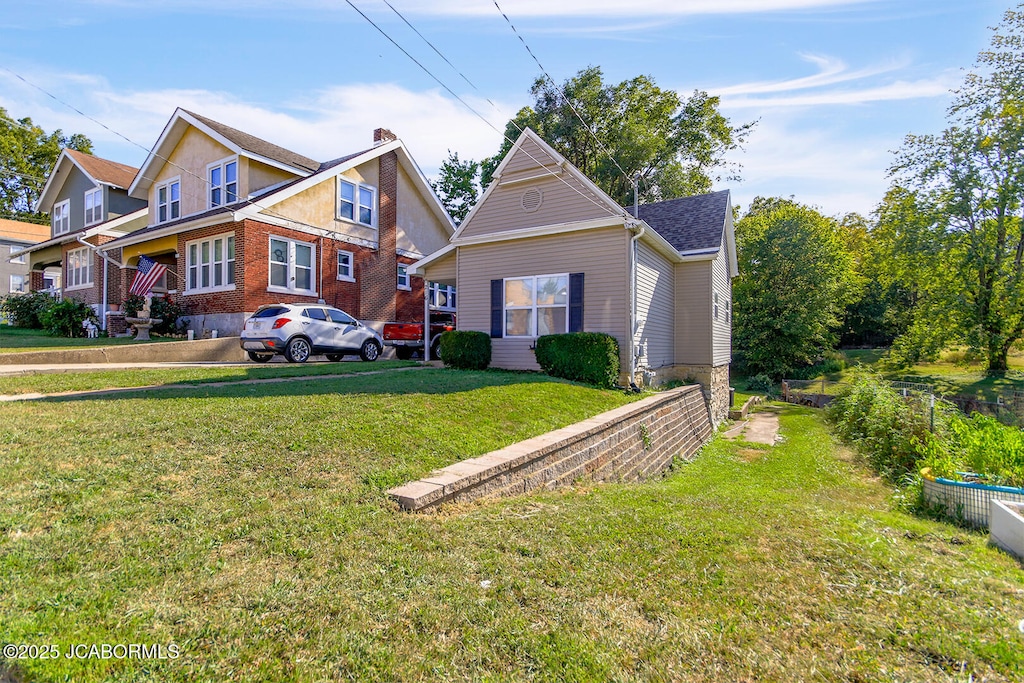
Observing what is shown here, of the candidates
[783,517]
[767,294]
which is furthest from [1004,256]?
[783,517]

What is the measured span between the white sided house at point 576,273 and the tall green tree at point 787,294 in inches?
495

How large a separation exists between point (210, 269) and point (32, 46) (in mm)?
9064

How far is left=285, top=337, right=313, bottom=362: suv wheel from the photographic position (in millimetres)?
12711

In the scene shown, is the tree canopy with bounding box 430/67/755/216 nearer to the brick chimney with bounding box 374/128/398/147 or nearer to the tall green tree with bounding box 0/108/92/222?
the brick chimney with bounding box 374/128/398/147

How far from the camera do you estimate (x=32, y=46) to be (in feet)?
24.9

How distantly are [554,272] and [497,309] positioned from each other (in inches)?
67.4

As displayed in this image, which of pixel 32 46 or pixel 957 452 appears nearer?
pixel 32 46

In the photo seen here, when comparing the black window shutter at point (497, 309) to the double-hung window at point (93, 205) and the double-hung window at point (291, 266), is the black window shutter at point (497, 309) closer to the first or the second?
the double-hung window at point (291, 266)

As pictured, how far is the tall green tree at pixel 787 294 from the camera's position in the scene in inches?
992

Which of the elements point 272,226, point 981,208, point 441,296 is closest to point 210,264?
point 272,226

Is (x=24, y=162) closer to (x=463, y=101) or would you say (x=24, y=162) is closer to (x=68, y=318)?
(x=68, y=318)

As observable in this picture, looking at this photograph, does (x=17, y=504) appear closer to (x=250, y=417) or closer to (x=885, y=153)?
(x=250, y=417)

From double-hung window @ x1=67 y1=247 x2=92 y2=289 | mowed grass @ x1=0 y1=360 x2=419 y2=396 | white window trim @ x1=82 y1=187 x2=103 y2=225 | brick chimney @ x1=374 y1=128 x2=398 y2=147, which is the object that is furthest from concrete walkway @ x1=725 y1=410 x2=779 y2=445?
white window trim @ x1=82 y1=187 x2=103 y2=225

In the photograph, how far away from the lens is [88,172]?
71.5ft
